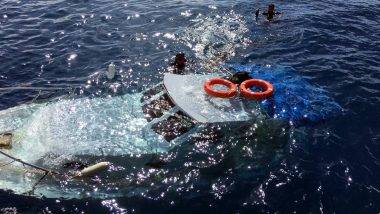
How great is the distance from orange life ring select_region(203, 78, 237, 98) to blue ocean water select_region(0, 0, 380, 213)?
4.38 ft

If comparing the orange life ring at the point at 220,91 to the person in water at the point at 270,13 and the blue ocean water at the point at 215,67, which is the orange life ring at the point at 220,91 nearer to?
the blue ocean water at the point at 215,67

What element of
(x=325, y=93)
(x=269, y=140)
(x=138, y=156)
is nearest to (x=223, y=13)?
(x=325, y=93)

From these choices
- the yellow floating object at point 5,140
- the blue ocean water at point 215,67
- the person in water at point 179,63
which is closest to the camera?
the blue ocean water at point 215,67

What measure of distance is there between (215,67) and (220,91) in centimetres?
389

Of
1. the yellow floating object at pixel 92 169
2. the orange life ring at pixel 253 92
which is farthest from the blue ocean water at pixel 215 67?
the orange life ring at pixel 253 92

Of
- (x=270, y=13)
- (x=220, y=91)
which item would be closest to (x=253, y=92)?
(x=220, y=91)

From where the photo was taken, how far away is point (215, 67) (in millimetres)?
14586

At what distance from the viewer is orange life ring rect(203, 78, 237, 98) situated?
35.6 ft

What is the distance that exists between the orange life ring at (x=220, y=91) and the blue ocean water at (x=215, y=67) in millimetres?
1335

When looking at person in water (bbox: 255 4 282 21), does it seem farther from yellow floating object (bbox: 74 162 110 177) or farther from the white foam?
yellow floating object (bbox: 74 162 110 177)

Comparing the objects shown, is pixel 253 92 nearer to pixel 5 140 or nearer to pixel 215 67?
pixel 215 67

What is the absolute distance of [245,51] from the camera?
15773 millimetres

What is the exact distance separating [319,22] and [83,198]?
45.8 feet

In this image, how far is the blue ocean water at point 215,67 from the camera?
9117 millimetres
